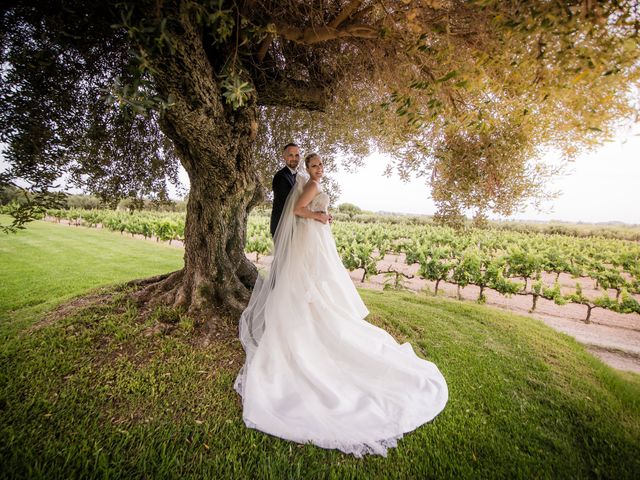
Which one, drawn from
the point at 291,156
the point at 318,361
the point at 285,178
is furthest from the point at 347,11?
the point at 318,361

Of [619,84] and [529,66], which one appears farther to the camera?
[529,66]

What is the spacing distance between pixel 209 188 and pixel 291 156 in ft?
4.80

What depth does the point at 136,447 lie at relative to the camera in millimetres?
2482

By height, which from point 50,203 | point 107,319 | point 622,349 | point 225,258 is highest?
point 50,203

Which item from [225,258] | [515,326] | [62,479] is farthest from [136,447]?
[515,326]

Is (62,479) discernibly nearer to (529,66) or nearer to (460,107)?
(529,66)

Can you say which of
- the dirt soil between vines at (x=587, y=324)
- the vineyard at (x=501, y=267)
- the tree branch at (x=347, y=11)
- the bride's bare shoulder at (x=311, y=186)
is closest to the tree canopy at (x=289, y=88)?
the tree branch at (x=347, y=11)

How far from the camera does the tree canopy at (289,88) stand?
81.7 inches

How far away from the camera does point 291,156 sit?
4320 millimetres

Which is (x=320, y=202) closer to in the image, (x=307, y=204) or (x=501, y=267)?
(x=307, y=204)

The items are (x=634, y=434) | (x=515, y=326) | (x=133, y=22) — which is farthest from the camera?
(x=515, y=326)

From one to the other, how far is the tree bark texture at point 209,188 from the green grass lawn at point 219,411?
591 millimetres

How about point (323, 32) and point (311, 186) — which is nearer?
point (323, 32)

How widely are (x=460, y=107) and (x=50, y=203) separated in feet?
19.7
